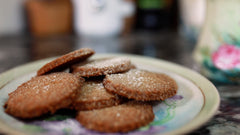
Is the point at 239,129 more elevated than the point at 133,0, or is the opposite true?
the point at 133,0

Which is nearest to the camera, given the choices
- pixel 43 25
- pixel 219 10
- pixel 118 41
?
pixel 219 10

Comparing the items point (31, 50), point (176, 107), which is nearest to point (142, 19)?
point (31, 50)

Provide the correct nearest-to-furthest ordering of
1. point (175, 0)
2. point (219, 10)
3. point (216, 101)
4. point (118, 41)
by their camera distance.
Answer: point (216, 101) → point (219, 10) → point (118, 41) → point (175, 0)

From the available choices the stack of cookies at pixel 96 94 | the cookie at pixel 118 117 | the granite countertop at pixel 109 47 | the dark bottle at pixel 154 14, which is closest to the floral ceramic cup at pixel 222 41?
the granite countertop at pixel 109 47

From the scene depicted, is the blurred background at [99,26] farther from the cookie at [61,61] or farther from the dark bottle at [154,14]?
the cookie at [61,61]

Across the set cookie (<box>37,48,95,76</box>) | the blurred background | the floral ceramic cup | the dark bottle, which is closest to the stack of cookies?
cookie (<box>37,48,95,76</box>)

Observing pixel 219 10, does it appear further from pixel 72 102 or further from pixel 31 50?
pixel 31 50

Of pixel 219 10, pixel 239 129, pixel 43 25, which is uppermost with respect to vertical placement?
pixel 219 10

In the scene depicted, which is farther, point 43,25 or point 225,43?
point 43,25
